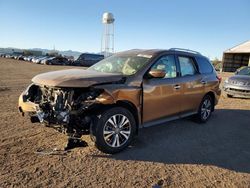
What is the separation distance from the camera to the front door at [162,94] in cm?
522

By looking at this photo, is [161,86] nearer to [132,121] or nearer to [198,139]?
[132,121]

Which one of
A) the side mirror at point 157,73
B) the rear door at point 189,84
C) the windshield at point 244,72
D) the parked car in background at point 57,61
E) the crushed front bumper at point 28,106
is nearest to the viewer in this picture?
the crushed front bumper at point 28,106

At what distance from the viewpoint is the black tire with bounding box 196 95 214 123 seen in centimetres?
711

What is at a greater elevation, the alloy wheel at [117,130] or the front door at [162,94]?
the front door at [162,94]

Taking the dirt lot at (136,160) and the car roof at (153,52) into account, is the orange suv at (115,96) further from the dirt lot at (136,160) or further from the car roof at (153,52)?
the dirt lot at (136,160)

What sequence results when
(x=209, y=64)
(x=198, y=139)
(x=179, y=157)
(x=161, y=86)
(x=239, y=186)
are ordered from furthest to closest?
(x=209, y=64)
(x=198, y=139)
(x=161, y=86)
(x=179, y=157)
(x=239, y=186)

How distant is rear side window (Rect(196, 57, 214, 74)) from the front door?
1378 mm

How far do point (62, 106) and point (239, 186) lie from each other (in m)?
2.99

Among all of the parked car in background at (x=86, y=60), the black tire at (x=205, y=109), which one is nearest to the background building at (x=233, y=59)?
the parked car in background at (x=86, y=60)

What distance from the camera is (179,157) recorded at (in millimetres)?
4770

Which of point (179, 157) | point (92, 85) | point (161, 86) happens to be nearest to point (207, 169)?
point (179, 157)

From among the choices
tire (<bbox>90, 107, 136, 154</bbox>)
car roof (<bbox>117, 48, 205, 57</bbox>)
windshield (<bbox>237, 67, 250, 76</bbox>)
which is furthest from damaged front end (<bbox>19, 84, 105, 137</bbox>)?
windshield (<bbox>237, 67, 250, 76</bbox>)

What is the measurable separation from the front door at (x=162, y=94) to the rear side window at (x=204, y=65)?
1.38 m

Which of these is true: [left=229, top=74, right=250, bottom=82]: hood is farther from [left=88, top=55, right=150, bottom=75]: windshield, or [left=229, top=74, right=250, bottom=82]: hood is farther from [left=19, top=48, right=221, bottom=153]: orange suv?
[left=88, top=55, right=150, bottom=75]: windshield
